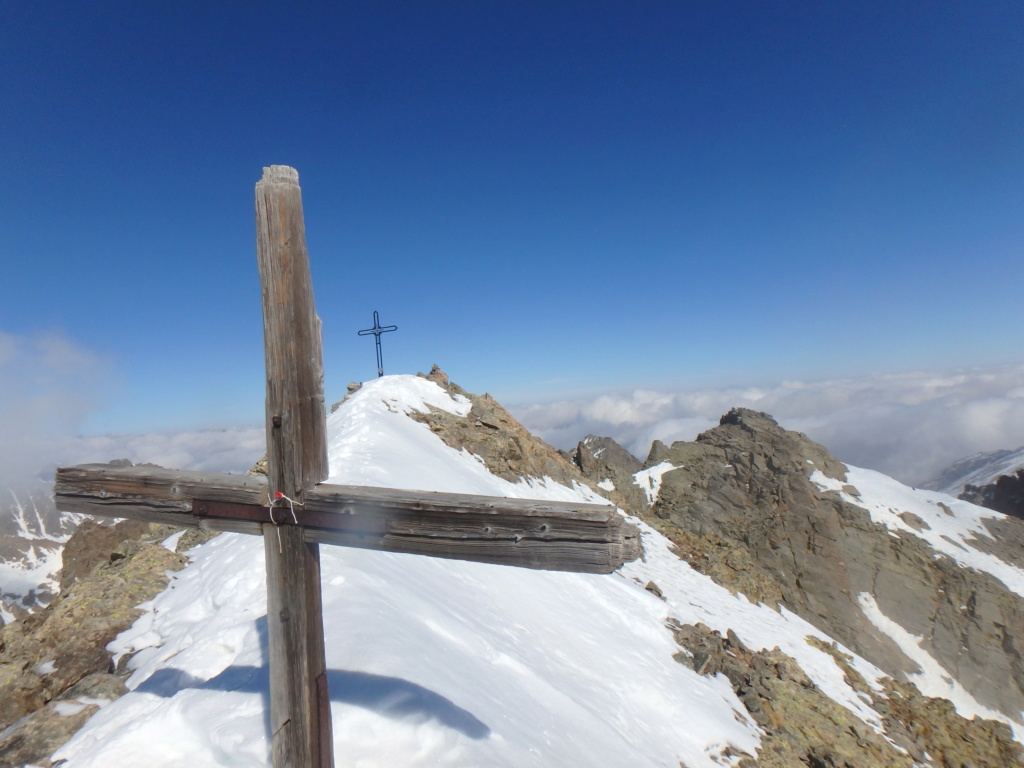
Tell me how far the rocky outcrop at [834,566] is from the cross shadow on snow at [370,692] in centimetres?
2304

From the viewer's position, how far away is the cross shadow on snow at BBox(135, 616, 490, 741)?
4.51 metres

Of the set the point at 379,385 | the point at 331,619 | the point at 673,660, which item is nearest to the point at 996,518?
the point at 673,660

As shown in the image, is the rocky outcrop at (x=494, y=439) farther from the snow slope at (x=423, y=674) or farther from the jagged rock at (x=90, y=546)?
the jagged rock at (x=90, y=546)

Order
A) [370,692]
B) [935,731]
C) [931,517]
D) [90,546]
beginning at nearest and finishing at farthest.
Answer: [370,692] → [90,546] → [935,731] → [931,517]

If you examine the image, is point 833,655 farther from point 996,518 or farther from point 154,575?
point 996,518

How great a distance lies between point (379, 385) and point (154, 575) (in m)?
16.1

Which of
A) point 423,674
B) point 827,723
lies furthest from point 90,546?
point 827,723

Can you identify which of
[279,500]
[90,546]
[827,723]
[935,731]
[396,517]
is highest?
[279,500]

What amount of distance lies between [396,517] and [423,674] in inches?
108

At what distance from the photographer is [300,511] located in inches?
139

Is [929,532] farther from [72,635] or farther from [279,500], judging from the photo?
[72,635]

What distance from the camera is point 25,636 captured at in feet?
23.9

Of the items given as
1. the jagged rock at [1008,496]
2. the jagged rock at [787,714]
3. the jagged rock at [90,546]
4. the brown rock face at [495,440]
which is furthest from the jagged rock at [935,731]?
the jagged rock at [1008,496]

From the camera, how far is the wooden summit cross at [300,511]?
3344mm
